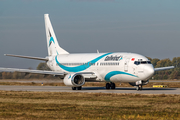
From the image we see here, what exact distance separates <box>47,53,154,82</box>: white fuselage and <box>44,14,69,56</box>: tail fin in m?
3.64

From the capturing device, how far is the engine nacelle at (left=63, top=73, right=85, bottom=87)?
123 feet

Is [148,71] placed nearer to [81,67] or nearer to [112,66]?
[112,66]

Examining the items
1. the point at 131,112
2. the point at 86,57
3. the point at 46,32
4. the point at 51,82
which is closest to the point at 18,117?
the point at 131,112

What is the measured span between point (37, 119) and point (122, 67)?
22.8 metres

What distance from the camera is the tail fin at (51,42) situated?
4892 cm

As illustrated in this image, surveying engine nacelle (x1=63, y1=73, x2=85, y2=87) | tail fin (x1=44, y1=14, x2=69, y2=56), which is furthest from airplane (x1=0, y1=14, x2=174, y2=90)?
tail fin (x1=44, y1=14, x2=69, y2=56)

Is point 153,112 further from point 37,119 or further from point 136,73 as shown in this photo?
point 136,73

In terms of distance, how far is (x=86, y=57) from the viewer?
42.0 m

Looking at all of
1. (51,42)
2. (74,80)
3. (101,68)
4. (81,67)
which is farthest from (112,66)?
(51,42)

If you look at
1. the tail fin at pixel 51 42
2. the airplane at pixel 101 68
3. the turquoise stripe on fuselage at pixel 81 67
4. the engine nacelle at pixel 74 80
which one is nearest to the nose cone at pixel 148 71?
the airplane at pixel 101 68

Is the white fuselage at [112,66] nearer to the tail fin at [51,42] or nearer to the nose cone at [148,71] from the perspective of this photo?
the nose cone at [148,71]

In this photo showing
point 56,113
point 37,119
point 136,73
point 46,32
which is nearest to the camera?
point 37,119

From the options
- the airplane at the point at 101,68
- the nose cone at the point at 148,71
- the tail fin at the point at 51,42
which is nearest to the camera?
the nose cone at the point at 148,71

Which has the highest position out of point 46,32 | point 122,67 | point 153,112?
point 46,32
